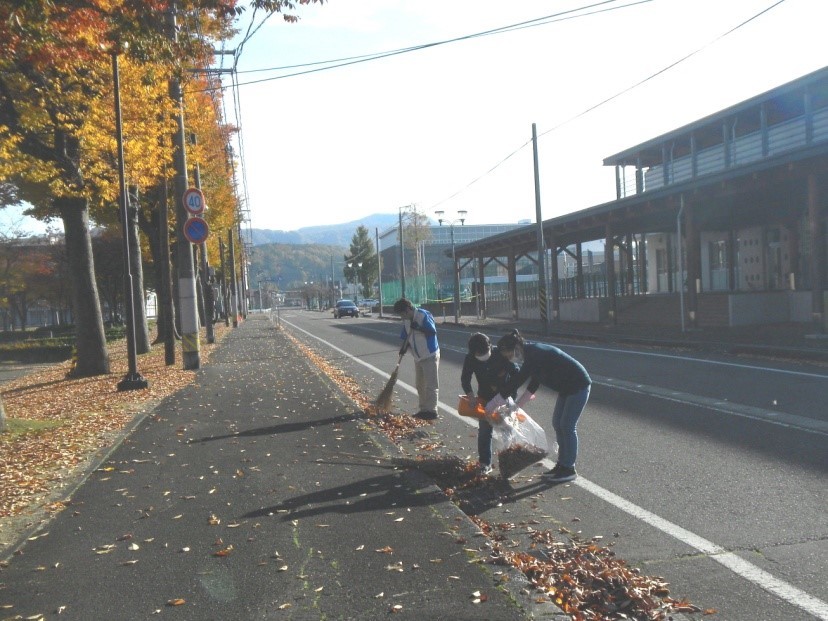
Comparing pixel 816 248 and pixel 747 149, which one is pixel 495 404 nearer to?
pixel 816 248

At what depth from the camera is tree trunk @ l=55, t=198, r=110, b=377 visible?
16391mm

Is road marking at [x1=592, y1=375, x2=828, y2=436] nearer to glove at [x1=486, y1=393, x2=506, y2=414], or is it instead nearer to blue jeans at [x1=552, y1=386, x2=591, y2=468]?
blue jeans at [x1=552, y1=386, x2=591, y2=468]

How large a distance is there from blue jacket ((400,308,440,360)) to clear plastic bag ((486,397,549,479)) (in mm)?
3316

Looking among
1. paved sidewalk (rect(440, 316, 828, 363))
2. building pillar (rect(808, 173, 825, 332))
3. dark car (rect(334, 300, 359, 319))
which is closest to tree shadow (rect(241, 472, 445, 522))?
paved sidewalk (rect(440, 316, 828, 363))

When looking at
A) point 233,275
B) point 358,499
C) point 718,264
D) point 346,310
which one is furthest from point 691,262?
point 346,310

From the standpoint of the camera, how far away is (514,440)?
711cm

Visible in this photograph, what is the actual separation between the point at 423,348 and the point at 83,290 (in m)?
9.43

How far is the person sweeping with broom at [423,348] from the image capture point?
10.4 m

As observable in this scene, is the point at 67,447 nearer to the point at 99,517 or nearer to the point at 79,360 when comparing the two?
the point at 99,517

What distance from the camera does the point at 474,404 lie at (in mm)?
7398

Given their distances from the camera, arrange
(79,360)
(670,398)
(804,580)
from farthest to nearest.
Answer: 1. (79,360)
2. (670,398)
3. (804,580)

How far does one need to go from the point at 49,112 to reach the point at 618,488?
12229 millimetres

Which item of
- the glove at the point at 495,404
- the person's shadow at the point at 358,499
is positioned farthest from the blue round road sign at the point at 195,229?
the glove at the point at 495,404

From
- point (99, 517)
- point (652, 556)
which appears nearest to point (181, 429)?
point (99, 517)
